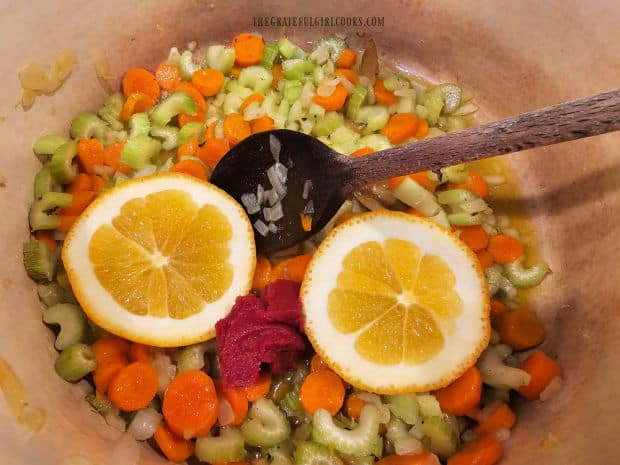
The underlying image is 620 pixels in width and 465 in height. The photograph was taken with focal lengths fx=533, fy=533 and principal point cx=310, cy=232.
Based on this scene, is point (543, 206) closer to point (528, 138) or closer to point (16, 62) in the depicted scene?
point (528, 138)

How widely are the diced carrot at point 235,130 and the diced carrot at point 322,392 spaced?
1.16 metres

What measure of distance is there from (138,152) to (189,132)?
0.26 metres

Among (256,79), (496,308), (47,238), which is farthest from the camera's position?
(256,79)

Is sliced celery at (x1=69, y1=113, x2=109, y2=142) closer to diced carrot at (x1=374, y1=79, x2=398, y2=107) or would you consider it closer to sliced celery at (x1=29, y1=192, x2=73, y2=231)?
sliced celery at (x1=29, y1=192, x2=73, y2=231)

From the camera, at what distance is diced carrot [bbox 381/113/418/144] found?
8.42 feet

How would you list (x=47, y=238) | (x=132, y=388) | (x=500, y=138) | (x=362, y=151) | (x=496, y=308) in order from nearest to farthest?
(x=500, y=138), (x=132, y=388), (x=47, y=238), (x=496, y=308), (x=362, y=151)

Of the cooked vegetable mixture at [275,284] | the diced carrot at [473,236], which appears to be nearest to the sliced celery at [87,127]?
the cooked vegetable mixture at [275,284]

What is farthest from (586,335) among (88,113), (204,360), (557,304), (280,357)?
(88,113)

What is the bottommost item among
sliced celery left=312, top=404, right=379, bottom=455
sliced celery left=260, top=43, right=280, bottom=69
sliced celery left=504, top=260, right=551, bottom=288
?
sliced celery left=312, top=404, right=379, bottom=455

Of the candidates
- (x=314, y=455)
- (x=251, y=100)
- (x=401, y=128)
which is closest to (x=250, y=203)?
(x=251, y=100)

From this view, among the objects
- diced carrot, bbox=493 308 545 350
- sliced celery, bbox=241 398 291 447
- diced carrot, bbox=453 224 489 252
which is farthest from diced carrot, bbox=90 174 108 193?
diced carrot, bbox=493 308 545 350

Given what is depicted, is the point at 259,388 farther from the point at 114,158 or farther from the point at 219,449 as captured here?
the point at 114,158

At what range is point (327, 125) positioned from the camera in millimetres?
2572

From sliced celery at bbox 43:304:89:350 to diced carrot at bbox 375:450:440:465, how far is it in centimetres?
125
